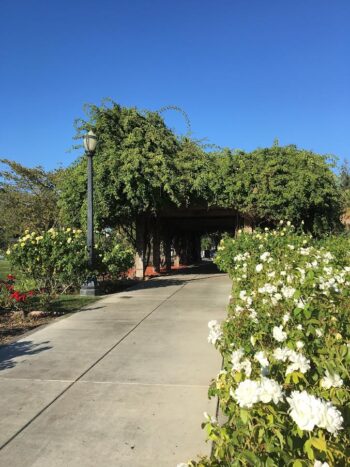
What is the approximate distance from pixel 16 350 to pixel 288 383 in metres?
4.81

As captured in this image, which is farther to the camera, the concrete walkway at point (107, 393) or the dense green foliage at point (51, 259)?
the dense green foliage at point (51, 259)

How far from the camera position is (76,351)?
19.4 ft

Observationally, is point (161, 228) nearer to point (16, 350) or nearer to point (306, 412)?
point (16, 350)

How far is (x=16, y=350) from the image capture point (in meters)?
6.02

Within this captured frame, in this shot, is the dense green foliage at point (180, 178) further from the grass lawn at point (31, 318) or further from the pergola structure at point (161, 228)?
the grass lawn at point (31, 318)

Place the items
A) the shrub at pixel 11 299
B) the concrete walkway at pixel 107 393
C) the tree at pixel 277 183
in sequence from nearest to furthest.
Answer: the concrete walkway at pixel 107 393 < the shrub at pixel 11 299 < the tree at pixel 277 183

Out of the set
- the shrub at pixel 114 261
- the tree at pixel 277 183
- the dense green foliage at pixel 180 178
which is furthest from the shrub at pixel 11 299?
the tree at pixel 277 183

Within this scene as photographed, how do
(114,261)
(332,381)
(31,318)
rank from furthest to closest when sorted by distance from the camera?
(114,261)
(31,318)
(332,381)

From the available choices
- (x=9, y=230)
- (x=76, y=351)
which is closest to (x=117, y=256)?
(x=76, y=351)

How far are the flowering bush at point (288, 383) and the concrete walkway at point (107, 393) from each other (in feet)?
3.05

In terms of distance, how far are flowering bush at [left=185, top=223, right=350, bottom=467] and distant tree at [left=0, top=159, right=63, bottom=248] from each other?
81.9 feet

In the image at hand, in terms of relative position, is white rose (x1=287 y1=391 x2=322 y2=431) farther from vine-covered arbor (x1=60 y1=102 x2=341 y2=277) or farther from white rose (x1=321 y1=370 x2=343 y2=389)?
vine-covered arbor (x1=60 y1=102 x2=341 y2=277)

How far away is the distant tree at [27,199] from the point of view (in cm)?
2764

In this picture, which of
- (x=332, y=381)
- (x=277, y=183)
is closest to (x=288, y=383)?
(x=332, y=381)
